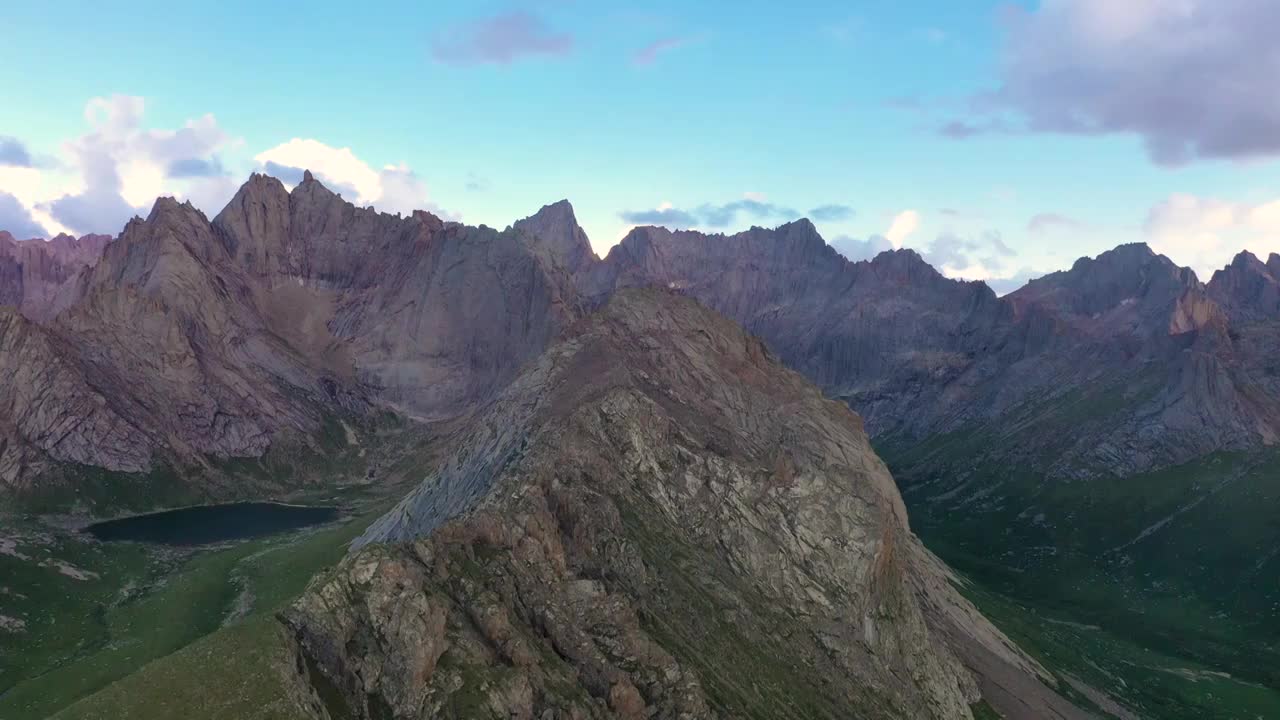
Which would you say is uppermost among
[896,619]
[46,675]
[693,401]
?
→ [693,401]

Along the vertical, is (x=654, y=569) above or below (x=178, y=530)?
above

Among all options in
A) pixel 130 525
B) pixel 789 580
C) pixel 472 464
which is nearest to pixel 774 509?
pixel 789 580

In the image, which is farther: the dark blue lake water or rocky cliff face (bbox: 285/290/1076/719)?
the dark blue lake water

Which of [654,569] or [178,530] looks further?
[178,530]

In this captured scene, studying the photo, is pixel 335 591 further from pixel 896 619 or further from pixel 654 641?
pixel 896 619

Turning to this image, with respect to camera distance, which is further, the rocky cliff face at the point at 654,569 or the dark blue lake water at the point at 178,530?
the dark blue lake water at the point at 178,530

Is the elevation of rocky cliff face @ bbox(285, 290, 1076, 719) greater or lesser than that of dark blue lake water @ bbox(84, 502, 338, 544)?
greater

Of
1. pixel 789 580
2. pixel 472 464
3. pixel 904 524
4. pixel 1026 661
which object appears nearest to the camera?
pixel 789 580

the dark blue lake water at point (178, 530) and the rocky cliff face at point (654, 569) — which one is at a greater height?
the rocky cliff face at point (654, 569)
